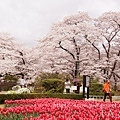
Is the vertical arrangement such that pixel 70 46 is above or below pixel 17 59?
above

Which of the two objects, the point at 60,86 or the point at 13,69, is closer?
the point at 60,86

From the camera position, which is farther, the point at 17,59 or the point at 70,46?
the point at 17,59

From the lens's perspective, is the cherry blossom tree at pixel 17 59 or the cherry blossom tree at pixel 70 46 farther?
the cherry blossom tree at pixel 17 59

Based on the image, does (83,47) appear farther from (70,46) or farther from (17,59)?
(17,59)

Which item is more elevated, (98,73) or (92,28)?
(92,28)

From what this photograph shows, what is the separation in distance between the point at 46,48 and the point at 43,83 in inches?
530

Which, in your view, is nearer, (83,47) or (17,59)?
(83,47)

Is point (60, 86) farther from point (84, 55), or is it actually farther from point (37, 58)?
point (37, 58)

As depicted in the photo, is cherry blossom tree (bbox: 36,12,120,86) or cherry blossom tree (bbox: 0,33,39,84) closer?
cherry blossom tree (bbox: 36,12,120,86)

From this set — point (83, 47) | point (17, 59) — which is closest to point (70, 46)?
point (83, 47)

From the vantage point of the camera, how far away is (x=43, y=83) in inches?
1101

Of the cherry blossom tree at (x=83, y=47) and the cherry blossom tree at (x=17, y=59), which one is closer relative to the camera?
the cherry blossom tree at (x=83, y=47)

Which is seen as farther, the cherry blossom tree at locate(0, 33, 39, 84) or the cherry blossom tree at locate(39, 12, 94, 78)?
the cherry blossom tree at locate(0, 33, 39, 84)

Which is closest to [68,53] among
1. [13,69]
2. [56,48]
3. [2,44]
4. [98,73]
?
[56,48]
